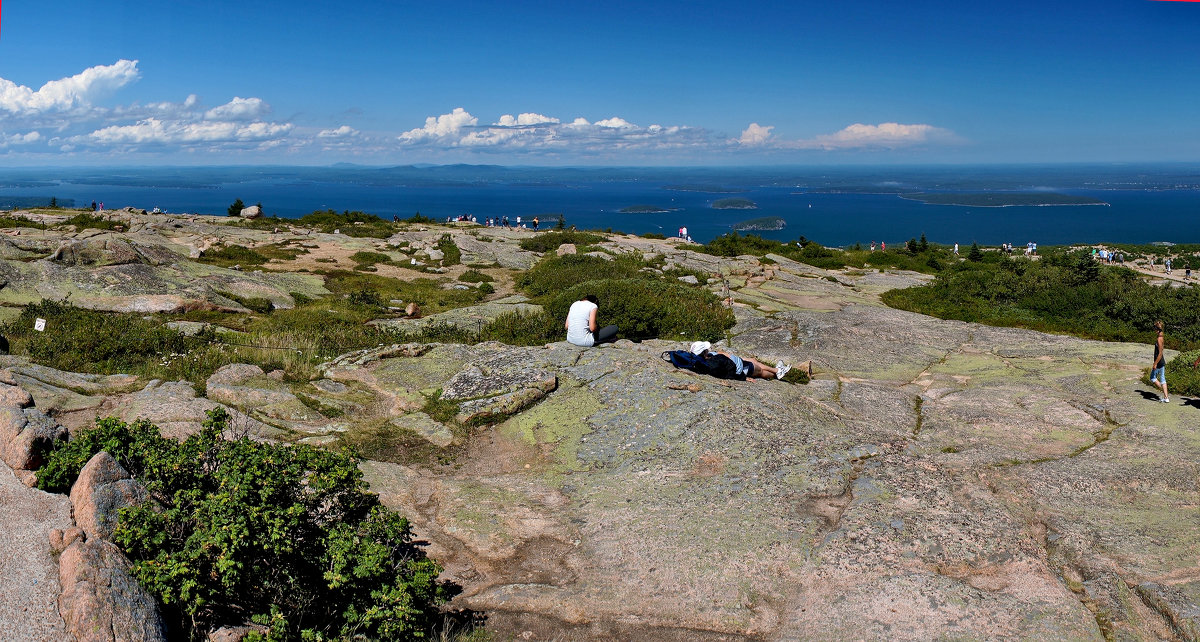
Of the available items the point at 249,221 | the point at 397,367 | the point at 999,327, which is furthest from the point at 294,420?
the point at 249,221

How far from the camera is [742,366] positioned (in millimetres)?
11875

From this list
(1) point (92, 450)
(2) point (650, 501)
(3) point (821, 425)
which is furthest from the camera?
(3) point (821, 425)

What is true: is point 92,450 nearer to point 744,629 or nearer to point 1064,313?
→ point 744,629

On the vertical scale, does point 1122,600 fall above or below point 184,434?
below

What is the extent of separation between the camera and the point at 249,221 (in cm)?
4488

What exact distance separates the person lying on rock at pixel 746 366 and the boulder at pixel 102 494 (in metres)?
8.35

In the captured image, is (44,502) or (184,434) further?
(184,434)

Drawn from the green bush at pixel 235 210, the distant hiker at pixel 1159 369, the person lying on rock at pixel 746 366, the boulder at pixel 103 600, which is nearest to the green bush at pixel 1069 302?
the distant hiker at pixel 1159 369

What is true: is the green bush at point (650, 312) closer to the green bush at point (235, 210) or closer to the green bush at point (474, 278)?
the green bush at point (474, 278)

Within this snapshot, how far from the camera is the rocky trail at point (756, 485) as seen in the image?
5805mm

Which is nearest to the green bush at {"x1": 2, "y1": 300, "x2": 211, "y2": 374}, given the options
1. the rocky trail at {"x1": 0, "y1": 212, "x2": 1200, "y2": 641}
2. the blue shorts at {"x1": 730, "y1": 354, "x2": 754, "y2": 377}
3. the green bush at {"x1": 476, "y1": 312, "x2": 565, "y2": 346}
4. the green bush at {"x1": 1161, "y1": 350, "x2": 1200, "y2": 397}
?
the rocky trail at {"x1": 0, "y1": 212, "x2": 1200, "y2": 641}

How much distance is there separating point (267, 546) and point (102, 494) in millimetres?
1613

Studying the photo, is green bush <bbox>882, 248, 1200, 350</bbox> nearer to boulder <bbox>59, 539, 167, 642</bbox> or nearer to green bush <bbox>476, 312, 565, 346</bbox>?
green bush <bbox>476, 312, 565, 346</bbox>

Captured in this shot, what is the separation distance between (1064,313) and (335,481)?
904 inches
